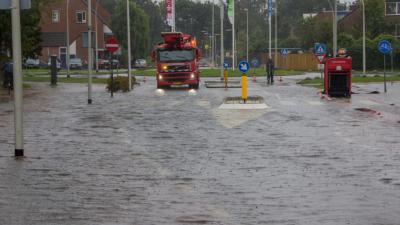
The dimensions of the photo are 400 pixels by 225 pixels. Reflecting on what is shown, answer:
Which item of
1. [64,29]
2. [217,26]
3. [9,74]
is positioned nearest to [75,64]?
[64,29]

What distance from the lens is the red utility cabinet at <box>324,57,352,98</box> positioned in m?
36.5

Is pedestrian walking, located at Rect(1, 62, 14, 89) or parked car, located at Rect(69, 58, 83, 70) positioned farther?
parked car, located at Rect(69, 58, 83, 70)

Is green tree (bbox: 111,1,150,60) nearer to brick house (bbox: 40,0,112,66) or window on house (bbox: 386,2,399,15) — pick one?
brick house (bbox: 40,0,112,66)

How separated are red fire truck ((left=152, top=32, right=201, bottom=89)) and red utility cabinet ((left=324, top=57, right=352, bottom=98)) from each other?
40.1ft

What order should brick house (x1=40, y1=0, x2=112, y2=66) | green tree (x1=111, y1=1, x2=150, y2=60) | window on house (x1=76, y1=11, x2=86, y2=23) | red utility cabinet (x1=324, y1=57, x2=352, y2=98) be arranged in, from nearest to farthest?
1. red utility cabinet (x1=324, y1=57, x2=352, y2=98)
2. brick house (x1=40, y1=0, x2=112, y2=66)
3. window on house (x1=76, y1=11, x2=86, y2=23)
4. green tree (x1=111, y1=1, x2=150, y2=60)

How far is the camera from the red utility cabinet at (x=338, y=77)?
36.5 metres

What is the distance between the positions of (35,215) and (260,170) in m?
4.93

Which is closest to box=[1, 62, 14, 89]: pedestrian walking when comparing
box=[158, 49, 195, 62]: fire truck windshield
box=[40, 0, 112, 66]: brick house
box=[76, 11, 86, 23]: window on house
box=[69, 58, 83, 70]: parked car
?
box=[158, 49, 195, 62]: fire truck windshield

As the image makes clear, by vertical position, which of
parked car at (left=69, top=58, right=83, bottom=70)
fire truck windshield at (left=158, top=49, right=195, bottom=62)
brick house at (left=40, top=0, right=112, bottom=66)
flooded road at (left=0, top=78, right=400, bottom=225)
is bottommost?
flooded road at (left=0, top=78, right=400, bottom=225)

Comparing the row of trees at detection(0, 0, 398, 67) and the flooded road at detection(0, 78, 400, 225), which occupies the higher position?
the row of trees at detection(0, 0, 398, 67)

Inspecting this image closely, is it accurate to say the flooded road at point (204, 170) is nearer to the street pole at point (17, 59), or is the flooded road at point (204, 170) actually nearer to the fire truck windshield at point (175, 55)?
the street pole at point (17, 59)

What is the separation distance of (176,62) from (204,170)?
1374 inches

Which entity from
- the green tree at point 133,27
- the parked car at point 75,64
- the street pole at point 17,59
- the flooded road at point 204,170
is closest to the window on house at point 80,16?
the parked car at point 75,64

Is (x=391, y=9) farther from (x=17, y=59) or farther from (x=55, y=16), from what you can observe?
(x=17, y=59)
